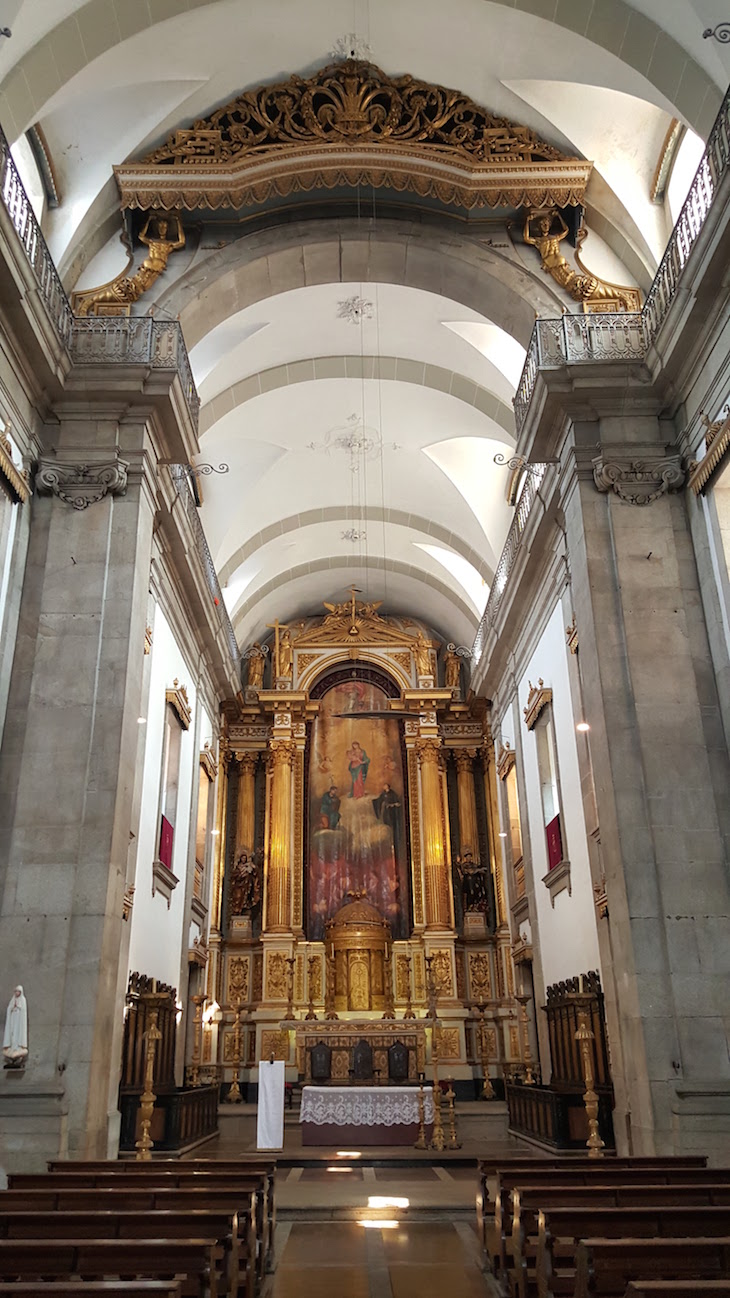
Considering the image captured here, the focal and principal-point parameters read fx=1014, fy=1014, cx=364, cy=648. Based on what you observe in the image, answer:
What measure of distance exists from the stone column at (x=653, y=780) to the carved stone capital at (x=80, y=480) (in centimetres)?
514

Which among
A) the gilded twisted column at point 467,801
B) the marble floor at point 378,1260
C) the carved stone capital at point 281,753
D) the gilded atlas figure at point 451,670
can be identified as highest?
the gilded atlas figure at point 451,670

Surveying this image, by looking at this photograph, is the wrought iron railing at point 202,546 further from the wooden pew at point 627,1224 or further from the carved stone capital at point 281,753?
the wooden pew at point 627,1224

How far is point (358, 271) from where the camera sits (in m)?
14.0

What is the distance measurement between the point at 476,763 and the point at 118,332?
13.8 metres

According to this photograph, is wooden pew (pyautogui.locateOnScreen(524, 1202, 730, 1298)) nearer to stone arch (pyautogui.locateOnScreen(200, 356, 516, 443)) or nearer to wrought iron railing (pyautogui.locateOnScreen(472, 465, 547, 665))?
wrought iron railing (pyautogui.locateOnScreen(472, 465, 547, 665))

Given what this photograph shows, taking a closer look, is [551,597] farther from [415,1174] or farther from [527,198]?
[415,1174]

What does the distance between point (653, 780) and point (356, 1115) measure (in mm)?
6651

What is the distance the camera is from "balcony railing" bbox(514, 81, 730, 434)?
34.7 ft

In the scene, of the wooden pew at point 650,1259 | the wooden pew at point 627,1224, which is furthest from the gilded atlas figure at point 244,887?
the wooden pew at point 650,1259

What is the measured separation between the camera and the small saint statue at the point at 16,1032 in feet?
28.5

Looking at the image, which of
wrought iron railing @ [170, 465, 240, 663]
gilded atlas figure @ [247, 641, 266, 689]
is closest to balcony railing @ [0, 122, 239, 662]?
wrought iron railing @ [170, 465, 240, 663]

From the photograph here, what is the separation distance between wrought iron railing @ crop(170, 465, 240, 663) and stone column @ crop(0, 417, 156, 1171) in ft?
7.05

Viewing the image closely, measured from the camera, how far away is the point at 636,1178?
6.09 m


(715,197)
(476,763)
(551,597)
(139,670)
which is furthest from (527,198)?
(476,763)
